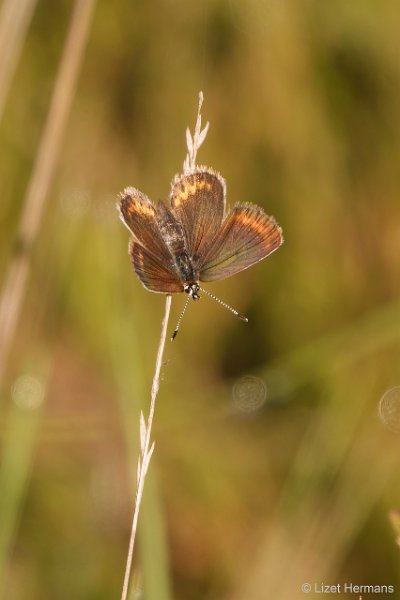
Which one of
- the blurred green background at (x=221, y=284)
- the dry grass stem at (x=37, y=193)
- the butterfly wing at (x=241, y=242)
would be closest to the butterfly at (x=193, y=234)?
the butterfly wing at (x=241, y=242)

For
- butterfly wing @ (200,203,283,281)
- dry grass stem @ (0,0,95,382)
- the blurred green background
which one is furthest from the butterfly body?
the blurred green background

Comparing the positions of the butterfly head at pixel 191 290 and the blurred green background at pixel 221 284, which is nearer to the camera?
the butterfly head at pixel 191 290

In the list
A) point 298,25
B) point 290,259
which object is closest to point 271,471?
point 290,259

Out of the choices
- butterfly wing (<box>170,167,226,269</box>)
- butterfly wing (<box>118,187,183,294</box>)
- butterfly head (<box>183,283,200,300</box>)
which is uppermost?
butterfly wing (<box>170,167,226,269</box>)

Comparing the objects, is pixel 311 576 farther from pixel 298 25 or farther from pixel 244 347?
pixel 298 25

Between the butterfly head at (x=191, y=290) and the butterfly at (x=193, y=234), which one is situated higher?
the butterfly at (x=193, y=234)

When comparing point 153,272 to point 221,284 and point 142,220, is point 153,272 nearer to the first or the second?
point 142,220

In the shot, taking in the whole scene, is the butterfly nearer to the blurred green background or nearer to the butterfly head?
the butterfly head

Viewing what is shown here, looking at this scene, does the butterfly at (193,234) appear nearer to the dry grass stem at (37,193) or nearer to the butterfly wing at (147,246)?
the butterfly wing at (147,246)
